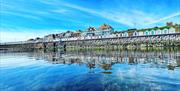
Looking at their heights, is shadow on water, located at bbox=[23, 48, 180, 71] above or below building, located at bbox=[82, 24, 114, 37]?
below

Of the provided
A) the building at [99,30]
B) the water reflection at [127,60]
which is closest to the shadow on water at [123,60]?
the water reflection at [127,60]

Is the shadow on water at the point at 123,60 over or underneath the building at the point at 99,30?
underneath

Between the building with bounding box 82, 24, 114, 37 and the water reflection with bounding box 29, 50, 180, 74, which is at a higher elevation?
the building with bounding box 82, 24, 114, 37

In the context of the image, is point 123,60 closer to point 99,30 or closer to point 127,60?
point 127,60

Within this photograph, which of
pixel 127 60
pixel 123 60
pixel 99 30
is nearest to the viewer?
pixel 127 60

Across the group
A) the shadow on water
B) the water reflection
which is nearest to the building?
the shadow on water

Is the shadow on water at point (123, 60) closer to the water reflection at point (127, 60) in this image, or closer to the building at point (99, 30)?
the water reflection at point (127, 60)

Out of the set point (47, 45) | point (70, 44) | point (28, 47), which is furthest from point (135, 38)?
point (28, 47)

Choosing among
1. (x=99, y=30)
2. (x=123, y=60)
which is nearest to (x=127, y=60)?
(x=123, y=60)

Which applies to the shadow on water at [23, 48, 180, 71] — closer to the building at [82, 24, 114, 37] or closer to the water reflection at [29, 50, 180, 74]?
the water reflection at [29, 50, 180, 74]

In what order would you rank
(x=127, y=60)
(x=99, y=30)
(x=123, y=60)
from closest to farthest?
(x=127, y=60)
(x=123, y=60)
(x=99, y=30)

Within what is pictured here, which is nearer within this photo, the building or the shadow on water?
the shadow on water

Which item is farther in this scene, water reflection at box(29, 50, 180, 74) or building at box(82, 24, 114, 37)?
building at box(82, 24, 114, 37)

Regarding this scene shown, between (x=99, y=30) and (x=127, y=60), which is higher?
(x=99, y=30)
